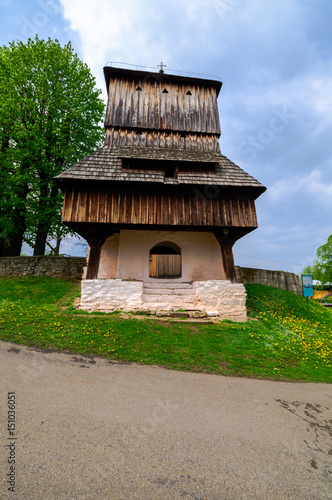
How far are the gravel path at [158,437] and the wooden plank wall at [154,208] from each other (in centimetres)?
642

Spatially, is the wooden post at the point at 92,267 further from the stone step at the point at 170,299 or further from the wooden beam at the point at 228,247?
the wooden beam at the point at 228,247

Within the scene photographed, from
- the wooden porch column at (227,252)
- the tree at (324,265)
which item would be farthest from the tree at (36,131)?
the tree at (324,265)

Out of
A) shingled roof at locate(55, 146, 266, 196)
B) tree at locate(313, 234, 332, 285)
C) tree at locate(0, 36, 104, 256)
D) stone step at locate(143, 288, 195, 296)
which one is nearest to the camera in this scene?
shingled roof at locate(55, 146, 266, 196)

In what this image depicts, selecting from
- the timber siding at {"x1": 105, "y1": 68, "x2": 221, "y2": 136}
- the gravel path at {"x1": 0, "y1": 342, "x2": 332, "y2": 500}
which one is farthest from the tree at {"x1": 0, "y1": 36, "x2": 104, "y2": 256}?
the gravel path at {"x1": 0, "y1": 342, "x2": 332, "y2": 500}

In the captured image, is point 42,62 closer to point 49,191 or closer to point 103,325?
point 49,191

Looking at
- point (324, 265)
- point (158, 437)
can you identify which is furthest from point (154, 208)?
point (324, 265)

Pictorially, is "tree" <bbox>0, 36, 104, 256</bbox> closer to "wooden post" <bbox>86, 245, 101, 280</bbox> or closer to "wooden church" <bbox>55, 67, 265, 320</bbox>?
"wooden church" <bbox>55, 67, 265, 320</bbox>

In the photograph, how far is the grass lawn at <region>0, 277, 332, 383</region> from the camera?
5715mm

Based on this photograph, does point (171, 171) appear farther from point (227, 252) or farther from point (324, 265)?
point (324, 265)

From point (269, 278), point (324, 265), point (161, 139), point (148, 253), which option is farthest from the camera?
point (324, 265)

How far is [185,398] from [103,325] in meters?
4.37

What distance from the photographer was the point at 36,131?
13961mm

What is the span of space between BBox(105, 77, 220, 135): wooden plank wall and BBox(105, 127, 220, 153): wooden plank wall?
32 centimetres

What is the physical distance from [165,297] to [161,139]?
8993mm
